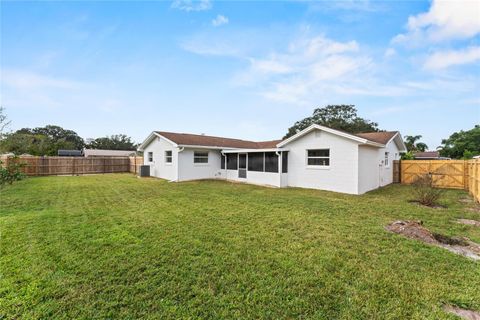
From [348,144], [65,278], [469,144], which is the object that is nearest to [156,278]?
[65,278]

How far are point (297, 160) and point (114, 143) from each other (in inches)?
2093

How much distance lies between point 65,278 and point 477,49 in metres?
16.4

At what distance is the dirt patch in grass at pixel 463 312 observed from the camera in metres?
2.39

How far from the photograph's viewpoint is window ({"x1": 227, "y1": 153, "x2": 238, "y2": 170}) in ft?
51.3

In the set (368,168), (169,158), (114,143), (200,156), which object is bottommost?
(368,168)

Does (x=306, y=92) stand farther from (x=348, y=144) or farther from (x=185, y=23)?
(x=185, y=23)

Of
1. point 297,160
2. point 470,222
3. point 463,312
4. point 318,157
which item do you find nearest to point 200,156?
point 297,160

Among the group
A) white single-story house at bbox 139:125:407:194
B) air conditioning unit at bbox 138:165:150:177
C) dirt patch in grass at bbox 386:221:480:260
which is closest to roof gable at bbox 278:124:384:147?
white single-story house at bbox 139:125:407:194

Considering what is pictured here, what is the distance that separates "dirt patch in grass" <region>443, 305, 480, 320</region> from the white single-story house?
329 inches

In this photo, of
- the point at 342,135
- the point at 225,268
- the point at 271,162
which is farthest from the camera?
the point at 271,162

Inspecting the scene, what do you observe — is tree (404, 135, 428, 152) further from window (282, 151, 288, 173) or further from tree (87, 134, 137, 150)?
tree (87, 134, 137, 150)

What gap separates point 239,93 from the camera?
1652cm

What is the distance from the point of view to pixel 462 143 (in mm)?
33469

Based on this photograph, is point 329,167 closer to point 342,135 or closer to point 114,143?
point 342,135
